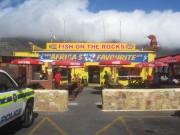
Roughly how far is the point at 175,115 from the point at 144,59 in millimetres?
21526

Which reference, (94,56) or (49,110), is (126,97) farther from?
(94,56)

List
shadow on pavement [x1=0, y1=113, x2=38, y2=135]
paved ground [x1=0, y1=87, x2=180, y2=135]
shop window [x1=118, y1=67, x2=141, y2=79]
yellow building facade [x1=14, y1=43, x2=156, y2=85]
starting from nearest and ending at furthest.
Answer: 1. shadow on pavement [x1=0, y1=113, x2=38, y2=135]
2. paved ground [x1=0, y1=87, x2=180, y2=135]
3. yellow building facade [x1=14, y1=43, x2=156, y2=85]
4. shop window [x1=118, y1=67, x2=141, y2=79]

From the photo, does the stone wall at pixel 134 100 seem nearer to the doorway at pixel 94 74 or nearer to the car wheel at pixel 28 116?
the car wheel at pixel 28 116

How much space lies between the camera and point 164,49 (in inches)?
3644

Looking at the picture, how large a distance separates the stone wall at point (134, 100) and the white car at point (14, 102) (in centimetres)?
430

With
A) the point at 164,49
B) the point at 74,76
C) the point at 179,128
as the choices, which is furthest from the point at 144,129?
the point at 164,49

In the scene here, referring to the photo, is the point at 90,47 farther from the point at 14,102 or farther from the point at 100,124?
the point at 14,102

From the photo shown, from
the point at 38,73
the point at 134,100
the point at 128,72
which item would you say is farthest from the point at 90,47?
the point at 134,100

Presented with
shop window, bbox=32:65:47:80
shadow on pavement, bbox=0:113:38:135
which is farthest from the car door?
shop window, bbox=32:65:47:80

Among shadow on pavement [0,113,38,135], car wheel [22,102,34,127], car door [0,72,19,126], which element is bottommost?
shadow on pavement [0,113,38,135]

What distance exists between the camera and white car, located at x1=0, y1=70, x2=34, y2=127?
862cm

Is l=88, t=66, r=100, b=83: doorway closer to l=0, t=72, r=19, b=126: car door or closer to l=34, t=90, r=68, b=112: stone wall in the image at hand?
l=34, t=90, r=68, b=112: stone wall

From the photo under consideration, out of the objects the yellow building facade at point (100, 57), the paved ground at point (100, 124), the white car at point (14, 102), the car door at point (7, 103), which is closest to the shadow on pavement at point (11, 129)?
the paved ground at point (100, 124)

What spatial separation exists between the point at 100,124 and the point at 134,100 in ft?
11.2
